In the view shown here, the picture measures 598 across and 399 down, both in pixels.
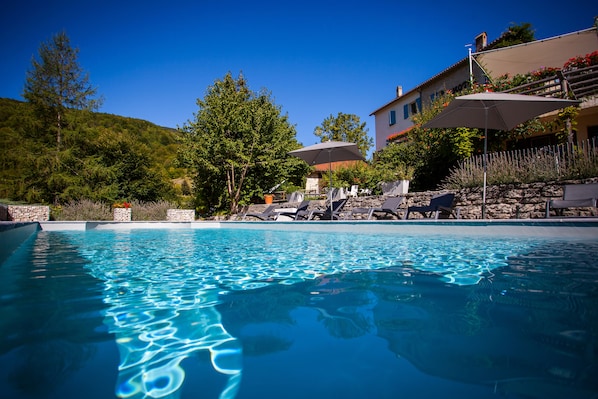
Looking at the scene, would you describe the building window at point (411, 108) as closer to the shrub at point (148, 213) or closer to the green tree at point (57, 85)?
the shrub at point (148, 213)

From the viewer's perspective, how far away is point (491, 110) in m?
7.88

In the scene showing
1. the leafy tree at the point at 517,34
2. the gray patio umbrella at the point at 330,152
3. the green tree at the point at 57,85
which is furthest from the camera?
the leafy tree at the point at 517,34

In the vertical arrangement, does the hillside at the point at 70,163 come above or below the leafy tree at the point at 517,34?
below

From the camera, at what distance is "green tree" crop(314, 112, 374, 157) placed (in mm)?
34997

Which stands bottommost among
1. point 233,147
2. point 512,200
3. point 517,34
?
point 512,200

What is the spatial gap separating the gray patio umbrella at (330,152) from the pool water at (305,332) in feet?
24.6

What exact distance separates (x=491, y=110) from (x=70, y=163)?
1987 centimetres

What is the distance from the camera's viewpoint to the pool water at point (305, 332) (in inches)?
48.6

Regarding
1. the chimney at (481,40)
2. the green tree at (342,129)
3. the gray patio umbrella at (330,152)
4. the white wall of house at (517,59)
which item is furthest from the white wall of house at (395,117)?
the gray patio umbrella at (330,152)

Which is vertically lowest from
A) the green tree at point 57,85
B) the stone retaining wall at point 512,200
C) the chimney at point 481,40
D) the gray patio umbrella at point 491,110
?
the stone retaining wall at point 512,200

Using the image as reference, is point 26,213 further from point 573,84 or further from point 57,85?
point 573,84

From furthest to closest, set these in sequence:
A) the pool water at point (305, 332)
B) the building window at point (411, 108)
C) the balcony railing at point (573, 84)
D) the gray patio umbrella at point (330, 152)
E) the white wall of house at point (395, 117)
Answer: the white wall of house at point (395, 117), the building window at point (411, 108), the gray patio umbrella at point (330, 152), the balcony railing at point (573, 84), the pool water at point (305, 332)

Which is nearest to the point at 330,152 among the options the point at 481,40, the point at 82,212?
the point at 82,212

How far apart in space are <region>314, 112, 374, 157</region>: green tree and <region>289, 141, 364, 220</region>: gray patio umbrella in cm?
Result: 2390
